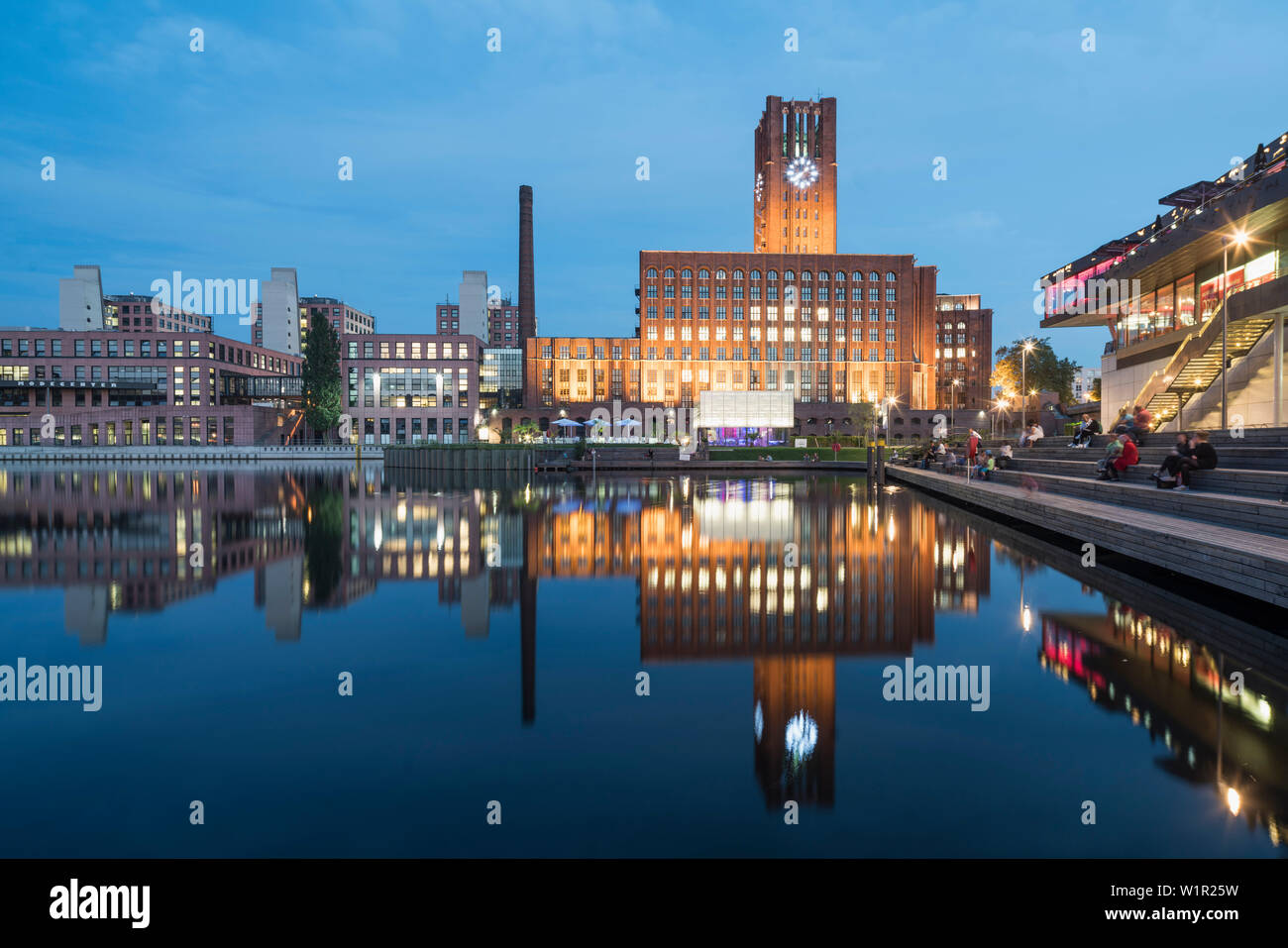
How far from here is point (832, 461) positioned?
5572 cm

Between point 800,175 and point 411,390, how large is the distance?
250 feet

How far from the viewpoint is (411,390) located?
94125 millimetres

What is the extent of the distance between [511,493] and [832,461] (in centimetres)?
3104

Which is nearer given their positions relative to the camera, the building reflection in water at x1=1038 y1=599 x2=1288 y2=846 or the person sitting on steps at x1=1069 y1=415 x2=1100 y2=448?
the building reflection in water at x1=1038 y1=599 x2=1288 y2=846

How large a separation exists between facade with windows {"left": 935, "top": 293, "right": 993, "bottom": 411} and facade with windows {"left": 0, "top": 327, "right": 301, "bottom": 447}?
120986 millimetres

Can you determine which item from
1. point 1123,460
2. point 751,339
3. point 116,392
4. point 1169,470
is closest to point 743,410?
point 751,339

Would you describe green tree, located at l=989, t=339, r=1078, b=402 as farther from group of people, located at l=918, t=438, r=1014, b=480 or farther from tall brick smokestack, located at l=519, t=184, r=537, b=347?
tall brick smokestack, located at l=519, t=184, r=537, b=347

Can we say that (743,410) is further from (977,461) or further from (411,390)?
(977,461)

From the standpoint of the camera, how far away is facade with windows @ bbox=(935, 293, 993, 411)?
139375 millimetres

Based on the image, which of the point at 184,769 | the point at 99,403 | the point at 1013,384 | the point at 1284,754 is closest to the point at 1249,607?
the point at 1284,754

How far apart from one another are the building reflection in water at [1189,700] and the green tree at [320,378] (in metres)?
88.2

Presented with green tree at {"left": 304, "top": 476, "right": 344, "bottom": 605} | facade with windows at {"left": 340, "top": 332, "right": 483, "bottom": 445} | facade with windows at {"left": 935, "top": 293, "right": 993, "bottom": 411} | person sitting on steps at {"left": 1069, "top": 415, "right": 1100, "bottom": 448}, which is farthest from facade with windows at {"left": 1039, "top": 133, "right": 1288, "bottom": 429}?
facade with windows at {"left": 935, "top": 293, "right": 993, "bottom": 411}
